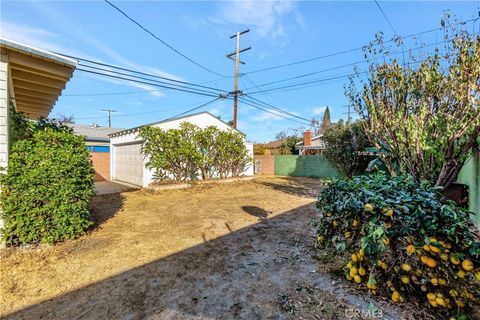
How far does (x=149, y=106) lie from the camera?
74.5ft

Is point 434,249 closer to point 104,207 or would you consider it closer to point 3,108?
point 3,108

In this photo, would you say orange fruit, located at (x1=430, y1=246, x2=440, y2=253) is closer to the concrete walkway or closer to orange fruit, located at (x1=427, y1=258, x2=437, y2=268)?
orange fruit, located at (x1=427, y1=258, x2=437, y2=268)

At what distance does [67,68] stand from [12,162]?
1898 millimetres

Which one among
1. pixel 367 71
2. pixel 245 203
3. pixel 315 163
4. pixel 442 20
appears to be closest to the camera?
pixel 442 20

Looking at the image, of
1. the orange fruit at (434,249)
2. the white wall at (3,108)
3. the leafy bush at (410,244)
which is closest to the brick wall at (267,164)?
the white wall at (3,108)

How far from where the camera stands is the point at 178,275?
2.83 metres

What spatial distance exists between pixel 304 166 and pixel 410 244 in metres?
14.5

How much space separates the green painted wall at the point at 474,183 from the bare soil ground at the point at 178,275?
3.10 m

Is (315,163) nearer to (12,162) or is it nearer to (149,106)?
(12,162)

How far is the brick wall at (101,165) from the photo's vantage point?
1299 centimetres

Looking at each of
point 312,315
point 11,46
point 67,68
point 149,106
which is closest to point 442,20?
point 312,315

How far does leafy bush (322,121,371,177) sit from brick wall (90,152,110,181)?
12.3 meters

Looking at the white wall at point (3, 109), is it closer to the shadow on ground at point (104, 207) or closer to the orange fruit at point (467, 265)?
the shadow on ground at point (104, 207)

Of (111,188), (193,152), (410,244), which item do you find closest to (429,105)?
(410,244)
